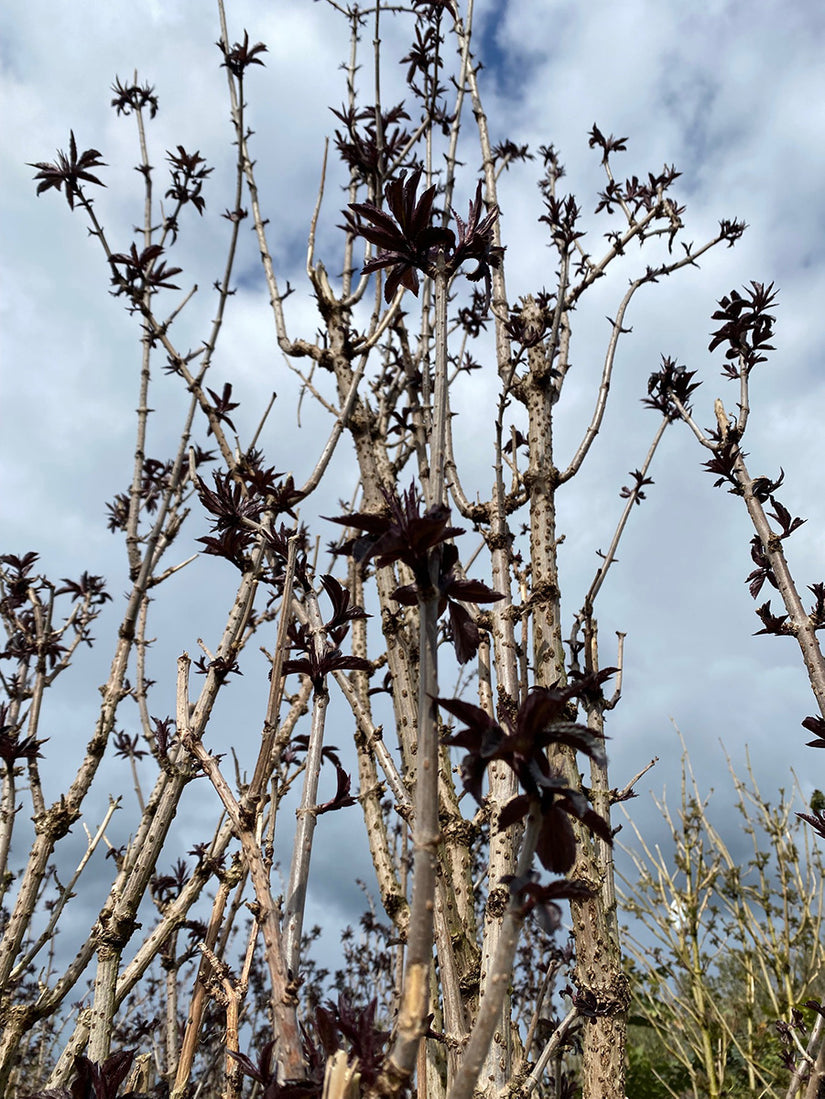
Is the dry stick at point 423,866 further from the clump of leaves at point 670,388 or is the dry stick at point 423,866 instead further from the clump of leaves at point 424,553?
the clump of leaves at point 670,388

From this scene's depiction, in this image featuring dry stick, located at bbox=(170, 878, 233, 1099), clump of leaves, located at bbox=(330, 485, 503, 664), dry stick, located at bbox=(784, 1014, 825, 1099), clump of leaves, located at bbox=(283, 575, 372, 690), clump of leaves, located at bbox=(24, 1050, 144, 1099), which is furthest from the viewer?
dry stick, located at bbox=(784, 1014, 825, 1099)

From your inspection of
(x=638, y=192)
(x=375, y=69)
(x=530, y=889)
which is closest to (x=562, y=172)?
(x=638, y=192)

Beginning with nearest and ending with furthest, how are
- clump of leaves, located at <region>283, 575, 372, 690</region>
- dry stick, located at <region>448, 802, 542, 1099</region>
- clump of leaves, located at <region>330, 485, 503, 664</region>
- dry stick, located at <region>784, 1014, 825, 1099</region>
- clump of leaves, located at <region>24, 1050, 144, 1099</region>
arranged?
dry stick, located at <region>448, 802, 542, 1099</region> < clump of leaves, located at <region>330, 485, 503, 664</region> < clump of leaves, located at <region>24, 1050, 144, 1099</region> < clump of leaves, located at <region>283, 575, 372, 690</region> < dry stick, located at <region>784, 1014, 825, 1099</region>

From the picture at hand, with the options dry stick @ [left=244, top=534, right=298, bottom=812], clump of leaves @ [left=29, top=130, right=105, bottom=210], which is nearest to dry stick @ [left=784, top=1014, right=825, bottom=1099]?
dry stick @ [left=244, top=534, right=298, bottom=812]

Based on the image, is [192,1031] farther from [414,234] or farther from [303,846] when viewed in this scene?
[414,234]

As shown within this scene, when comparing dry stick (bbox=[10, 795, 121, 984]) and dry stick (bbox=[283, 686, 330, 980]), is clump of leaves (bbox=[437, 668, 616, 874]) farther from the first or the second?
dry stick (bbox=[10, 795, 121, 984])

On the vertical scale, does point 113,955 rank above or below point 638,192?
below

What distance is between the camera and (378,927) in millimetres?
6520

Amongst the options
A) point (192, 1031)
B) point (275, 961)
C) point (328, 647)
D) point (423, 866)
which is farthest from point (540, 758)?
point (192, 1031)

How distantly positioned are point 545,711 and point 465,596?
172mm

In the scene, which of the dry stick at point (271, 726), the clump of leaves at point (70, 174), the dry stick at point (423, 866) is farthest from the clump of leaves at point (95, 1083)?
the clump of leaves at point (70, 174)

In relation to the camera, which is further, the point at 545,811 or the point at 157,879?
the point at 157,879

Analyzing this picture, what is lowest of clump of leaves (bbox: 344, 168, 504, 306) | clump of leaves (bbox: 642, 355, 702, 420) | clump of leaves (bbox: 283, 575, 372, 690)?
clump of leaves (bbox: 283, 575, 372, 690)

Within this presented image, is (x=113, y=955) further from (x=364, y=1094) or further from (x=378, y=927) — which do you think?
(x=378, y=927)
